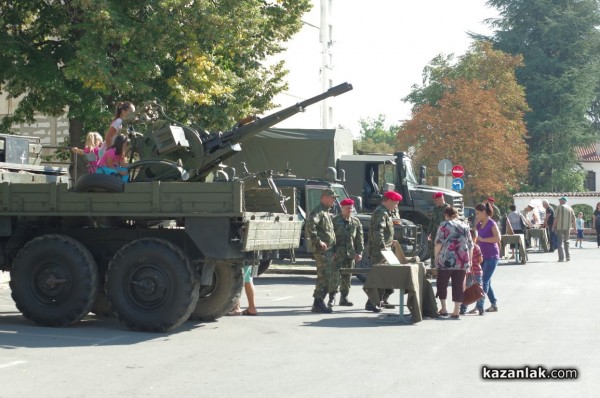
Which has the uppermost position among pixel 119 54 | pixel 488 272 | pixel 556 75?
pixel 556 75

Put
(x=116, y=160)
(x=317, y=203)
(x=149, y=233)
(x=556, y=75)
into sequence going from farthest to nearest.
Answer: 1. (x=556, y=75)
2. (x=317, y=203)
3. (x=116, y=160)
4. (x=149, y=233)

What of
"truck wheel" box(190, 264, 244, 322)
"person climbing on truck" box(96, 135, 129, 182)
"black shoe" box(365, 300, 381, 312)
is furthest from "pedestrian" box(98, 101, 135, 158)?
"black shoe" box(365, 300, 381, 312)

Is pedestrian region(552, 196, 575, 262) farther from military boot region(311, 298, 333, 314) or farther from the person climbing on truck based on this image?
the person climbing on truck

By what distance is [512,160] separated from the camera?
205 feet

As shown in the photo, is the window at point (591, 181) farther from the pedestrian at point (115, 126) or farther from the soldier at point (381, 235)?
the pedestrian at point (115, 126)

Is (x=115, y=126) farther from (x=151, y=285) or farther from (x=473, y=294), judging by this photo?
(x=473, y=294)

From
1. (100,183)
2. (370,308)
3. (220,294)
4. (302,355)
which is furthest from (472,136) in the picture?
(302,355)

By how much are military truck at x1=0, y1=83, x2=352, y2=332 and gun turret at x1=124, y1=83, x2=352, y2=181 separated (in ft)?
0.05

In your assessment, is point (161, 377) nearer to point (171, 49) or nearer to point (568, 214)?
point (171, 49)

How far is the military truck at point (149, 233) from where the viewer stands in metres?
13.0

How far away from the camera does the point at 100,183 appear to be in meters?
13.1

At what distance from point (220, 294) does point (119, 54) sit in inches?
Answer: 357

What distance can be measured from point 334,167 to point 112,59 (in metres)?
6.05

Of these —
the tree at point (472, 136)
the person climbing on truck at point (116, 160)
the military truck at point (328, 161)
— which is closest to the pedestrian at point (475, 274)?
the person climbing on truck at point (116, 160)
